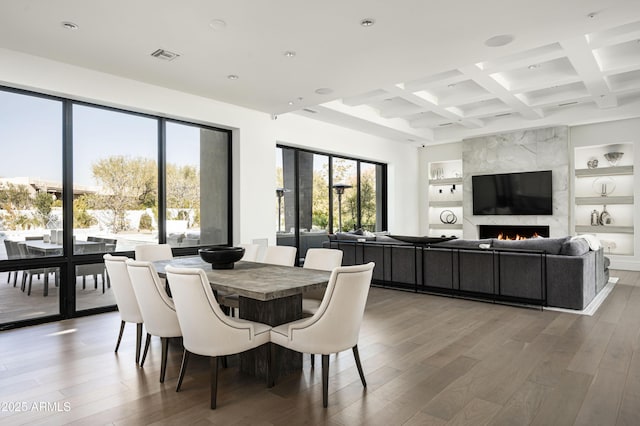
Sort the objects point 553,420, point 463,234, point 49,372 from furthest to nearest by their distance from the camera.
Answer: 1. point 463,234
2. point 49,372
3. point 553,420

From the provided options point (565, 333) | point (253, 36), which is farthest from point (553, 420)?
point (253, 36)

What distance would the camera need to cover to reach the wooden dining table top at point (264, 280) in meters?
2.51

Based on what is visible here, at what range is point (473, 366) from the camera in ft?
9.95

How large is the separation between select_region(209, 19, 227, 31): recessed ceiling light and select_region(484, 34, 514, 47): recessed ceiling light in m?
2.55

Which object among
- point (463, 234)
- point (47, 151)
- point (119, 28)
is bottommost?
point (463, 234)

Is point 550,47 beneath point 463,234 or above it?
above

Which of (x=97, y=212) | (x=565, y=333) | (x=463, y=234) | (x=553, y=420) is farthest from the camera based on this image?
(x=463, y=234)

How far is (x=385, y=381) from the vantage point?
9.09ft

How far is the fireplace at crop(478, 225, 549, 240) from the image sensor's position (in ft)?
28.3

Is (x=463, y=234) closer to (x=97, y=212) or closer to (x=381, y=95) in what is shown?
(x=381, y=95)

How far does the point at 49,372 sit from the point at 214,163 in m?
3.89

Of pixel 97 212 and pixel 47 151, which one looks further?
pixel 97 212

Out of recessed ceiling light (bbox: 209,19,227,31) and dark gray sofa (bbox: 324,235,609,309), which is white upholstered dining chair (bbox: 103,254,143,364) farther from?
dark gray sofa (bbox: 324,235,609,309)

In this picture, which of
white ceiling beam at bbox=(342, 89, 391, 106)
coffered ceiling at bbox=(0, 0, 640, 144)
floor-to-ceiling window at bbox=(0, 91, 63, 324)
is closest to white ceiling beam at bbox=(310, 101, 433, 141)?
white ceiling beam at bbox=(342, 89, 391, 106)
